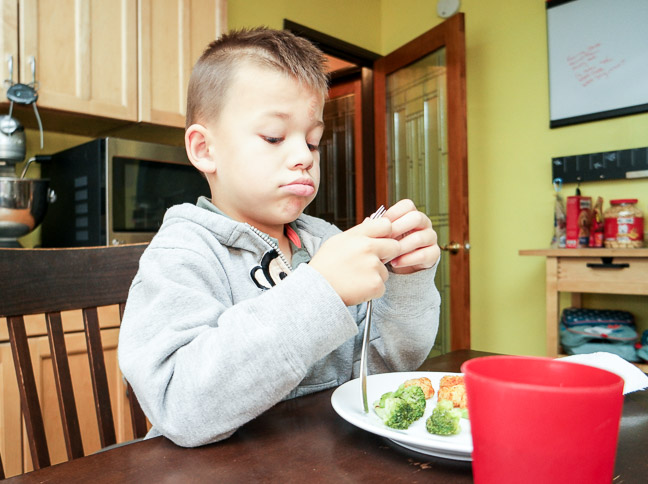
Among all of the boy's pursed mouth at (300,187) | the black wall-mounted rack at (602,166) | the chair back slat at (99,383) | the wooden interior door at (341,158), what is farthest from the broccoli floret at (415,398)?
the wooden interior door at (341,158)

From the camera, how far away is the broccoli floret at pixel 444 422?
17.0 inches

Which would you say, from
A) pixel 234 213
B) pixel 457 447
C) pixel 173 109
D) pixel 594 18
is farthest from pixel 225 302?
pixel 594 18

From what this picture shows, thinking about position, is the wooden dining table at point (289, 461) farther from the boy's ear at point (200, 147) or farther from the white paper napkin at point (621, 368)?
the boy's ear at point (200, 147)

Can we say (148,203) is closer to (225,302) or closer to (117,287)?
(117,287)

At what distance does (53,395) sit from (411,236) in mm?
1337

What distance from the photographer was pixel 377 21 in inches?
134

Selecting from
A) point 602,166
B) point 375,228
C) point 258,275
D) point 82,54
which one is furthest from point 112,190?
point 602,166

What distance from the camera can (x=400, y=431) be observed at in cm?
43

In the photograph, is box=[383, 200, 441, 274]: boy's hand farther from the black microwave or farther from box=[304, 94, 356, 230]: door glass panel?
box=[304, 94, 356, 230]: door glass panel

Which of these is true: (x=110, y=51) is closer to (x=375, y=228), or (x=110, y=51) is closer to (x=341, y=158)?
(x=375, y=228)

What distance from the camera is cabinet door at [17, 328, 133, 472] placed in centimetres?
145

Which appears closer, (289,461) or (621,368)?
(289,461)

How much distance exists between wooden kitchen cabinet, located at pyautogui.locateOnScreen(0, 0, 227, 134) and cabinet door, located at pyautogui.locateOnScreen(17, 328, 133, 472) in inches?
32.5

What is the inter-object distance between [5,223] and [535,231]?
7.90ft
